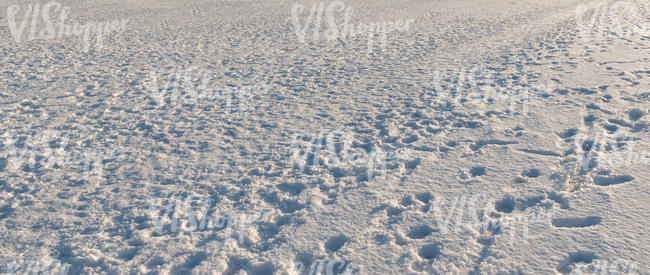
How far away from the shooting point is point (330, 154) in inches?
230

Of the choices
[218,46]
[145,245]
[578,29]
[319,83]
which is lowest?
[145,245]

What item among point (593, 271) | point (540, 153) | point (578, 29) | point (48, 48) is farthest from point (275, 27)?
point (593, 271)

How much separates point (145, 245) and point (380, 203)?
89.7 inches

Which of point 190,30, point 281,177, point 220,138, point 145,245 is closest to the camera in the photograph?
point 145,245

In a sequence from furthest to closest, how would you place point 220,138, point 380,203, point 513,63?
point 513,63
point 220,138
point 380,203

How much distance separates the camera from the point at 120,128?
6.66 metres

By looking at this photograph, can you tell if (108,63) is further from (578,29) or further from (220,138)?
(578,29)

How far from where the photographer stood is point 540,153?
556cm

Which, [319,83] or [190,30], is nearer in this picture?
[319,83]

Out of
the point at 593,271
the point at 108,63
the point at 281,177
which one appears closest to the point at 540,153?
the point at 593,271

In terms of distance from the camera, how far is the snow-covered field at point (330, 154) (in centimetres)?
416

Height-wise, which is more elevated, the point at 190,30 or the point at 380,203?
the point at 190,30

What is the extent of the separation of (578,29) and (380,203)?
885cm

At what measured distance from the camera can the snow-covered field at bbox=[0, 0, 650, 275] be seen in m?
4.16
